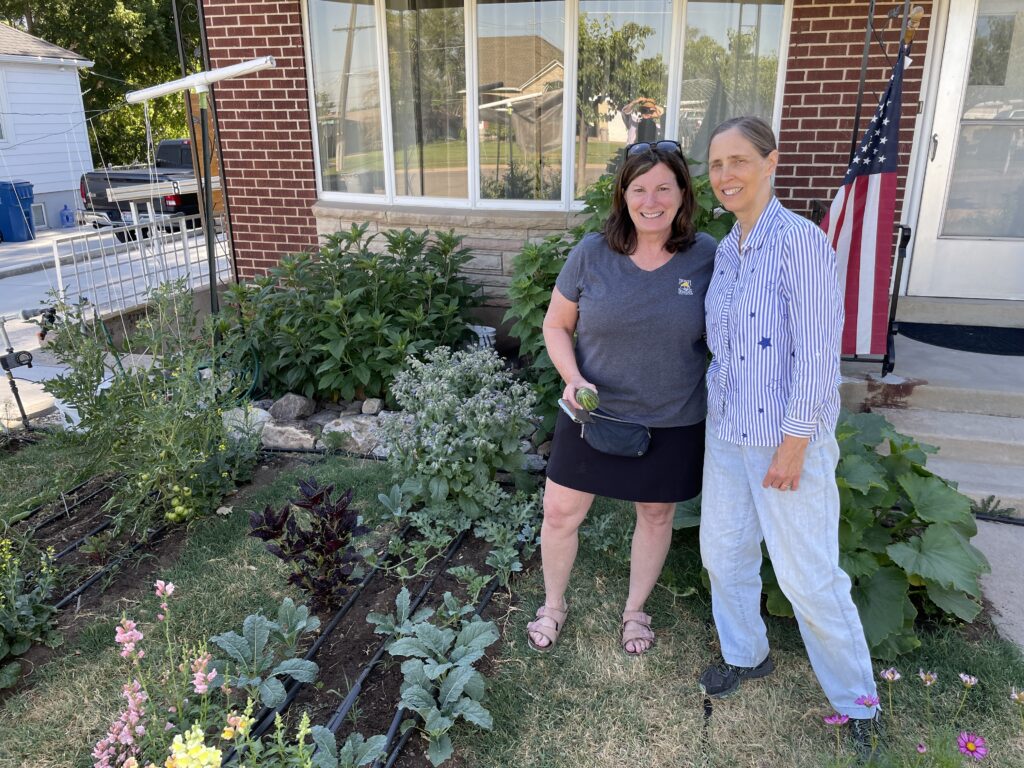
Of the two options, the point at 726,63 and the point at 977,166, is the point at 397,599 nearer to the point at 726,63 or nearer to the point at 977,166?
the point at 726,63

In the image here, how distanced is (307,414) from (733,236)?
349 centimetres

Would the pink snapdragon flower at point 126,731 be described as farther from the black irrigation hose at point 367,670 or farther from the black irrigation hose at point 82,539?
the black irrigation hose at point 82,539

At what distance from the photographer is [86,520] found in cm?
365

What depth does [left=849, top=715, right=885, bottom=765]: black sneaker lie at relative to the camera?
7.07ft

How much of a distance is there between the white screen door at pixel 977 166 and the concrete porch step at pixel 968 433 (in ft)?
4.25

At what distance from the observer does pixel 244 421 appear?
13.3ft

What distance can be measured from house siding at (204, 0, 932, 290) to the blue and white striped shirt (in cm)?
313

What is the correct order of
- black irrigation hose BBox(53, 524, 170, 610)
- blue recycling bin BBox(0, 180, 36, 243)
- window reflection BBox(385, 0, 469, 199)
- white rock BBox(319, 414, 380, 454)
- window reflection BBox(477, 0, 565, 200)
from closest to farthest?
1. black irrigation hose BBox(53, 524, 170, 610)
2. white rock BBox(319, 414, 380, 454)
3. window reflection BBox(477, 0, 565, 200)
4. window reflection BBox(385, 0, 469, 199)
5. blue recycling bin BBox(0, 180, 36, 243)

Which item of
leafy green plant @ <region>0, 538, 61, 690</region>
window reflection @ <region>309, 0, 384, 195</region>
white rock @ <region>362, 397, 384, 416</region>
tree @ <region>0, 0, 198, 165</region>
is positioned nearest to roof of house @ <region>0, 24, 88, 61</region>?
tree @ <region>0, 0, 198, 165</region>

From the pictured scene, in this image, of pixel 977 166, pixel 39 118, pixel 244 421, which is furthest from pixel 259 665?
pixel 39 118

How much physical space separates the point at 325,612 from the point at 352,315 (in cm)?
245

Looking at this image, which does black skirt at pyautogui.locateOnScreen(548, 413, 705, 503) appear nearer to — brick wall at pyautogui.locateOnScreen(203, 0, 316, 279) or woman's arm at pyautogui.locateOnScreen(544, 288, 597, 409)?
woman's arm at pyautogui.locateOnScreen(544, 288, 597, 409)

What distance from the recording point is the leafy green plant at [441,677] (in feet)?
7.29

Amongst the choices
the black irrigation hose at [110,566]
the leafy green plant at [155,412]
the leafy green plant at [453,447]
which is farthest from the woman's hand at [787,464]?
the black irrigation hose at [110,566]
